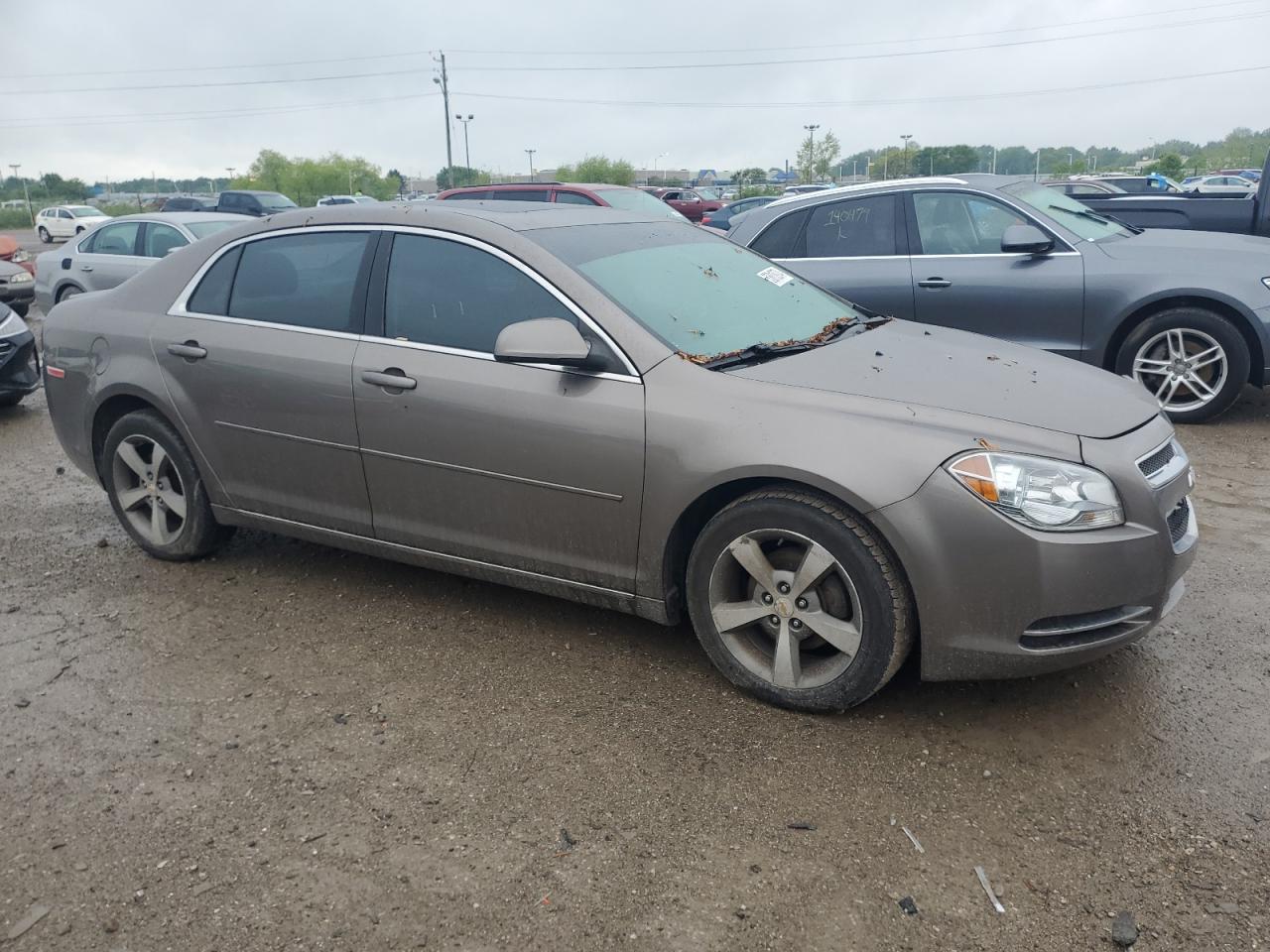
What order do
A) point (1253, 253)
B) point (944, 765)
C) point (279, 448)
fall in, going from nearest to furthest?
point (944, 765), point (279, 448), point (1253, 253)

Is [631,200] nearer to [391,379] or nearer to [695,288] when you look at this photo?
[695,288]

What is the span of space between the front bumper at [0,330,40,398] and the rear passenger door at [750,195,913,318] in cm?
597

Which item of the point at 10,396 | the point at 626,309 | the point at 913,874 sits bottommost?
the point at 913,874

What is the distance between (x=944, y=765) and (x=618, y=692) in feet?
3.69

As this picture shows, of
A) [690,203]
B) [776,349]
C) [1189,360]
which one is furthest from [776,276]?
[690,203]

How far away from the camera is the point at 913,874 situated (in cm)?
267

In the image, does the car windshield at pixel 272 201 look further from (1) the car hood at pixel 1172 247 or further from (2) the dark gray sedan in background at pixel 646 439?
(2) the dark gray sedan in background at pixel 646 439

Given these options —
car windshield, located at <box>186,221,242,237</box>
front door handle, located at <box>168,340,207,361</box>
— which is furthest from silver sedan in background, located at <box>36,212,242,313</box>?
front door handle, located at <box>168,340,207,361</box>

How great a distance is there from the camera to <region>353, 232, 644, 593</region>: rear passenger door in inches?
140

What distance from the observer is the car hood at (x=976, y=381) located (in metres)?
3.29

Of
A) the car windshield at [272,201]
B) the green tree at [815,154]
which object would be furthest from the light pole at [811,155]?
the car windshield at [272,201]

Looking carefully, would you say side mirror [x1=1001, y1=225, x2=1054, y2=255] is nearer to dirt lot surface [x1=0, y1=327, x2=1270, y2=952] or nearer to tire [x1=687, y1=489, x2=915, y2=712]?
dirt lot surface [x1=0, y1=327, x2=1270, y2=952]

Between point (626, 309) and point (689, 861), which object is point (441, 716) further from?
point (626, 309)

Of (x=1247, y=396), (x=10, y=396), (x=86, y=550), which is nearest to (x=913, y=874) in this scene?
(x=86, y=550)
